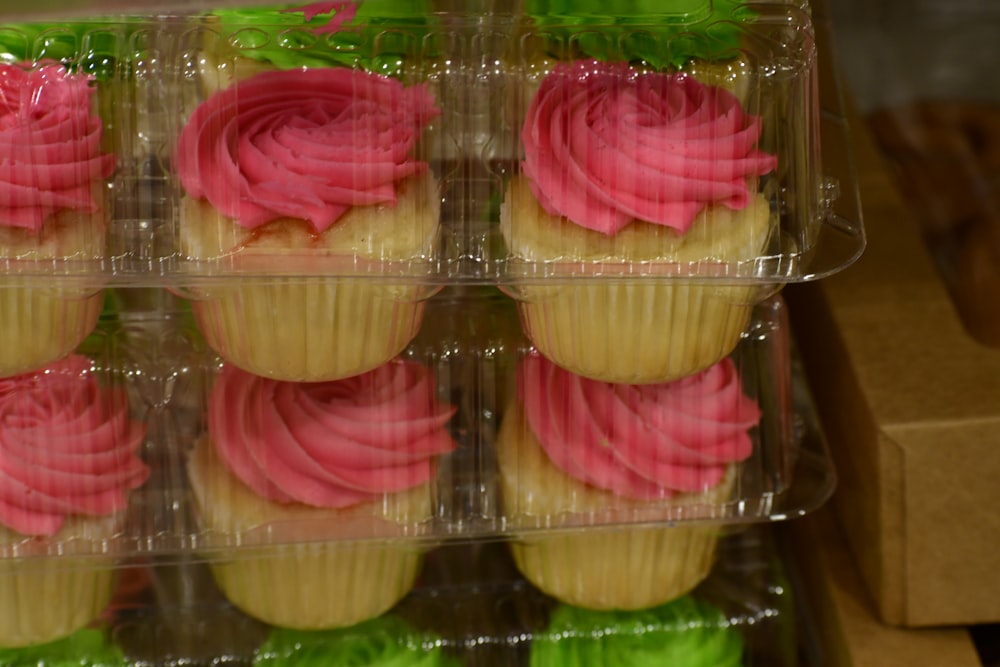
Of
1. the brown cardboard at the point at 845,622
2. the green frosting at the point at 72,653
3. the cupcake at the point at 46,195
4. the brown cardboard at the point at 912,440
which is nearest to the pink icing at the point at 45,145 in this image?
the cupcake at the point at 46,195

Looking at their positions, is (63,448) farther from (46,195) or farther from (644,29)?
(644,29)

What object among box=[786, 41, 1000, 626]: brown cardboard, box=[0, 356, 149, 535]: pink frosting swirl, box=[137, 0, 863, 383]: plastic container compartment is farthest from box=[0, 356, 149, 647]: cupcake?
box=[786, 41, 1000, 626]: brown cardboard

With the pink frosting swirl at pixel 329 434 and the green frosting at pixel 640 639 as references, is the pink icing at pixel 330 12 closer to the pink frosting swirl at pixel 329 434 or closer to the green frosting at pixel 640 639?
the pink frosting swirl at pixel 329 434

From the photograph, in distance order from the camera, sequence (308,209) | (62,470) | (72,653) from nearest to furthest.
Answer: (308,209), (62,470), (72,653)

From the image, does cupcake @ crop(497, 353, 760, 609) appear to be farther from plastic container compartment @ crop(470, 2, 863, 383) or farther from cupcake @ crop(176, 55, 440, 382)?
cupcake @ crop(176, 55, 440, 382)

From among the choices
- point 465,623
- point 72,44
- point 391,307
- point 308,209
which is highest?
point 72,44

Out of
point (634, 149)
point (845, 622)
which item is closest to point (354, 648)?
point (845, 622)

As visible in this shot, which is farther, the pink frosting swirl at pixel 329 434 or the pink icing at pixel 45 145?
the pink frosting swirl at pixel 329 434

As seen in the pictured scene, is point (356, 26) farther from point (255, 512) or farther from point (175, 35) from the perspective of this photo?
point (255, 512)
